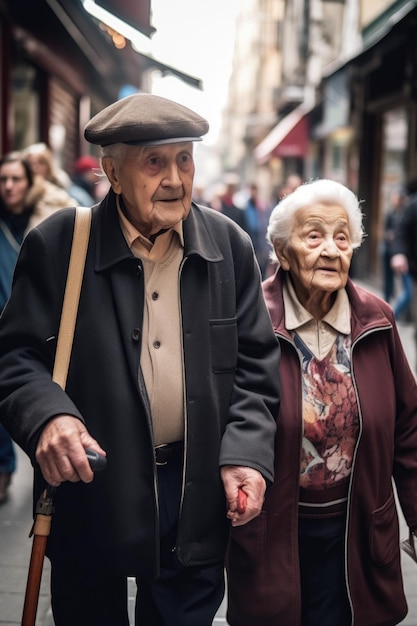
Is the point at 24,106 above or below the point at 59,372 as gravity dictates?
above

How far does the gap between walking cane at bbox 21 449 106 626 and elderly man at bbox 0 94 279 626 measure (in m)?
0.08

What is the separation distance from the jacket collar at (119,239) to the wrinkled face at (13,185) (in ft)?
9.30

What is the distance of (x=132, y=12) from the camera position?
5.33 m

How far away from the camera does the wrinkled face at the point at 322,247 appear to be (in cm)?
271

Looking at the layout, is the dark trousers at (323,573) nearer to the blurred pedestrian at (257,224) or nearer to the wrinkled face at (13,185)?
the wrinkled face at (13,185)

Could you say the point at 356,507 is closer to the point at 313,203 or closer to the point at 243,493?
the point at 243,493

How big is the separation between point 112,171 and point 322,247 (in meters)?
0.72

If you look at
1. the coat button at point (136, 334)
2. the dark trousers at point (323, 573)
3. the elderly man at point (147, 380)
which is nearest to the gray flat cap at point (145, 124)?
the elderly man at point (147, 380)

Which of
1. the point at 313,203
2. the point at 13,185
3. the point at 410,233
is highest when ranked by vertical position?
the point at 13,185

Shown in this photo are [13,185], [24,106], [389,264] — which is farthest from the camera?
[389,264]

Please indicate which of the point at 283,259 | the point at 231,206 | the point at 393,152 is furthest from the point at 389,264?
the point at 283,259

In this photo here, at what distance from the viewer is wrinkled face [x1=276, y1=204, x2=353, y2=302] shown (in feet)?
8.91

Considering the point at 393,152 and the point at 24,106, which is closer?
the point at 24,106

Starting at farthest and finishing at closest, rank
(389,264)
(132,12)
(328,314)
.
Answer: (389,264) < (132,12) < (328,314)
